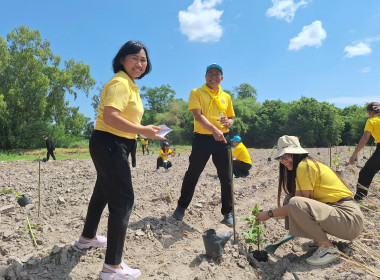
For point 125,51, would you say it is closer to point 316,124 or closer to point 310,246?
point 310,246

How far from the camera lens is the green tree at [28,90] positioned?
23812mm

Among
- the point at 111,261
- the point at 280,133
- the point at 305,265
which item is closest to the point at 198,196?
the point at 305,265

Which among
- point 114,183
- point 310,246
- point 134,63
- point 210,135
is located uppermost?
point 134,63

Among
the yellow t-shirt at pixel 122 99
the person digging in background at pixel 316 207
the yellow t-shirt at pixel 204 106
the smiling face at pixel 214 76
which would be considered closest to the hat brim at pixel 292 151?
the person digging in background at pixel 316 207

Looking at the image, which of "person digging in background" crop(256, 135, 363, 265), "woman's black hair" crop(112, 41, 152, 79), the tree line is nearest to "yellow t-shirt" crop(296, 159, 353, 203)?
"person digging in background" crop(256, 135, 363, 265)

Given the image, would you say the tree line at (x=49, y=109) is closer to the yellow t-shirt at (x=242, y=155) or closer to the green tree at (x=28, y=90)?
the green tree at (x=28, y=90)

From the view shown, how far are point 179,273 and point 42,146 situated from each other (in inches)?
1073

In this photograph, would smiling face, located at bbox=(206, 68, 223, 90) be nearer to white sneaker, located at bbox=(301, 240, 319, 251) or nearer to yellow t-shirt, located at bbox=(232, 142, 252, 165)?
white sneaker, located at bbox=(301, 240, 319, 251)

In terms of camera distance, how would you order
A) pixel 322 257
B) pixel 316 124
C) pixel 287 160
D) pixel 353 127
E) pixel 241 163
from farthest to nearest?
pixel 353 127
pixel 316 124
pixel 241 163
pixel 287 160
pixel 322 257

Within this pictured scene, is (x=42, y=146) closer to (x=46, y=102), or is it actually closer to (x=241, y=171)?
(x=46, y=102)

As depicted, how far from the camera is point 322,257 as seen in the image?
2.19 metres

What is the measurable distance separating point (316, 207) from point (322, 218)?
9 centimetres

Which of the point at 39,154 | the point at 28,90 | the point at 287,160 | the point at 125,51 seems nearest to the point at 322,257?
the point at 287,160

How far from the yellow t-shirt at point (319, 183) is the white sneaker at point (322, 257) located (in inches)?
15.7
